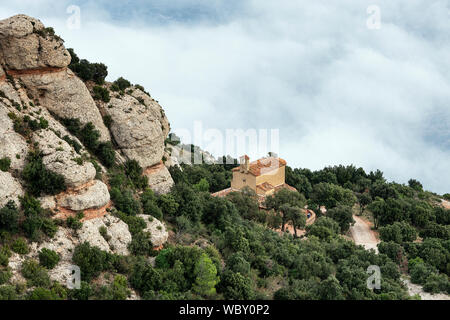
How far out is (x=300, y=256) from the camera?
3862 centimetres

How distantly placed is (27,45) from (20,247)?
1571cm

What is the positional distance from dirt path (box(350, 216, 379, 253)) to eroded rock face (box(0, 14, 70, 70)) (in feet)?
135

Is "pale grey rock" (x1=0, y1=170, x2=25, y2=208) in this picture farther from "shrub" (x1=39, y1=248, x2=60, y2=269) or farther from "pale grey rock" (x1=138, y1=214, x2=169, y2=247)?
"pale grey rock" (x1=138, y1=214, x2=169, y2=247)

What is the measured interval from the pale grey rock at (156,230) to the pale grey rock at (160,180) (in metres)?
6.14

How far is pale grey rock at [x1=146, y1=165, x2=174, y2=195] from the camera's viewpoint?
41.0 m

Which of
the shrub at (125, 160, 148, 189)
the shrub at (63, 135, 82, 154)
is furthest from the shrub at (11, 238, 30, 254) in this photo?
the shrub at (125, 160, 148, 189)

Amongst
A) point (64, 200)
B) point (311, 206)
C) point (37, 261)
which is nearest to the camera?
point (37, 261)

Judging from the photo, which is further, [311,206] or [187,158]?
[187,158]

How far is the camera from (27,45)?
33656mm

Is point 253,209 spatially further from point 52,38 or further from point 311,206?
point 52,38

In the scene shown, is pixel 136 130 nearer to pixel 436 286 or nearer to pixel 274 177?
pixel 436 286

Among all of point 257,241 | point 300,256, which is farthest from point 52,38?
point 300,256
